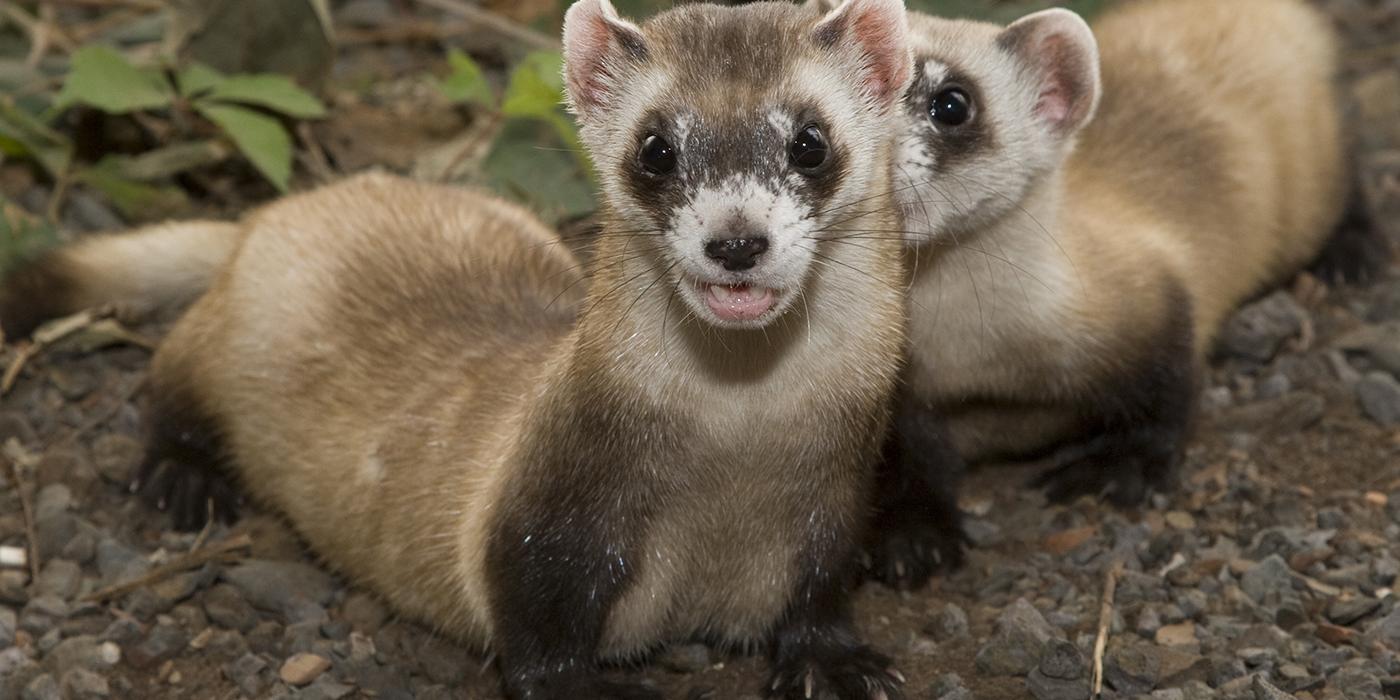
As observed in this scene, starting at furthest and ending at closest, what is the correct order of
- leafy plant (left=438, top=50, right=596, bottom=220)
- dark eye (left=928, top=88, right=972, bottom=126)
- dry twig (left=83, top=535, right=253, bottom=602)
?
1. leafy plant (left=438, top=50, right=596, bottom=220)
2. dry twig (left=83, top=535, right=253, bottom=602)
3. dark eye (left=928, top=88, right=972, bottom=126)

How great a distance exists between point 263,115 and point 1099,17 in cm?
302

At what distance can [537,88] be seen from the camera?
534 centimetres

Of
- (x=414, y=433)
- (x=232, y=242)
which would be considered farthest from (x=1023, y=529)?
(x=232, y=242)

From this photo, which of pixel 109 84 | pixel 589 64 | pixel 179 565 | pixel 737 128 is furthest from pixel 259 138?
pixel 737 128

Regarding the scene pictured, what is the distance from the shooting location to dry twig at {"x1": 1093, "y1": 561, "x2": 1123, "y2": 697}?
3912 millimetres

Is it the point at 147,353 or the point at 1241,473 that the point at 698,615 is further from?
the point at 147,353

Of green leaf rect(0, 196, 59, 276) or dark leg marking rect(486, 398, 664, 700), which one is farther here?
green leaf rect(0, 196, 59, 276)

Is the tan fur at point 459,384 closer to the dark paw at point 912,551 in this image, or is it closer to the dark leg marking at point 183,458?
the dark leg marking at point 183,458

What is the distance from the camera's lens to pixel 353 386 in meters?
4.52

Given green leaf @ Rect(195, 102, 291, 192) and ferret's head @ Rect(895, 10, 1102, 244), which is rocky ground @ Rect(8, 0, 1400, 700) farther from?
ferret's head @ Rect(895, 10, 1102, 244)

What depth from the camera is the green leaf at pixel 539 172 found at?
5.73 metres

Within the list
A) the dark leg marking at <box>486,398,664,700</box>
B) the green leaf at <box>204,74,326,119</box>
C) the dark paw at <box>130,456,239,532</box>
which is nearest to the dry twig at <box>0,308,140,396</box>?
the dark paw at <box>130,456,239,532</box>

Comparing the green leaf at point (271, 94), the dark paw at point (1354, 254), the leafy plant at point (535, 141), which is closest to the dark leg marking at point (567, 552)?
the leafy plant at point (535, 141)

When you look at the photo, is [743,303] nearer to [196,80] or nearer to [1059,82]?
[1059,82]
